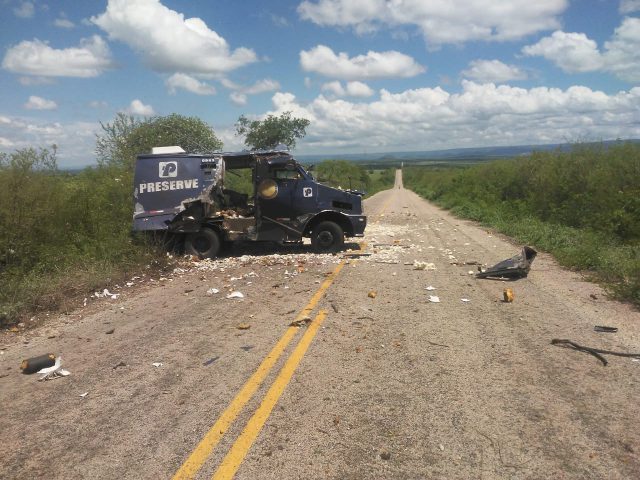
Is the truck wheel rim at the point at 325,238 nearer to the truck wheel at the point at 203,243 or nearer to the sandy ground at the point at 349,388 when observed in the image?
the truck wheel at the point at 203,243

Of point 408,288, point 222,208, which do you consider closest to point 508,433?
point 408,288

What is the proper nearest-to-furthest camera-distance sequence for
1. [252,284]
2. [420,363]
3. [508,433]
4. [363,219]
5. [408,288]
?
[508,433], [420,363], [408,288], [252,284], [363,219]

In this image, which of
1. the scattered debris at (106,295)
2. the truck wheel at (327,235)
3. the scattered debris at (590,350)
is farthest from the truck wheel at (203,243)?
the scattered debris at (590,350)

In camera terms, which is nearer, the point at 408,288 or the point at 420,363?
the point at 420,363

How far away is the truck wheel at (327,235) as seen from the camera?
1168 centimetres

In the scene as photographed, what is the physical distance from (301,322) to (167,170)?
6.31 metres

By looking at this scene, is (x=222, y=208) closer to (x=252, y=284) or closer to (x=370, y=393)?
Result: (x=252, y=284)

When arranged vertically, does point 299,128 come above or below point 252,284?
above

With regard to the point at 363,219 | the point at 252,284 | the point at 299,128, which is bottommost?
the point at 252,284

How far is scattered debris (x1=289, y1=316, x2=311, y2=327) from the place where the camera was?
6167 millimetres

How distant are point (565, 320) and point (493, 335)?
1.28 meters

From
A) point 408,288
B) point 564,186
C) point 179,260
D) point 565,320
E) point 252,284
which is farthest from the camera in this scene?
point 564,186

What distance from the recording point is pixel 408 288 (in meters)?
8.13

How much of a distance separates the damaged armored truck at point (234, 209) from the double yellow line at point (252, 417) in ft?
19.1
